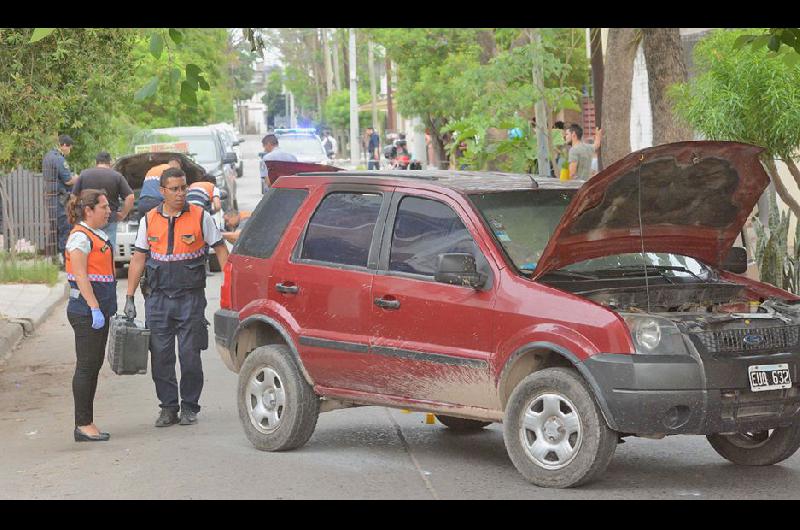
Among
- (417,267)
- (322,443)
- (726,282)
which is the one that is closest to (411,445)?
(322,443)

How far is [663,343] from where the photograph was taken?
7398mm

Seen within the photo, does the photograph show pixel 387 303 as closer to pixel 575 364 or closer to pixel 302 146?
pixel 575 364

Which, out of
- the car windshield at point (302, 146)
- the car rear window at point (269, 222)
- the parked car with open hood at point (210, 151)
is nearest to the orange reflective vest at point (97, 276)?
the car rear window at point (269, 222)

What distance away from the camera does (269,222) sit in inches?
378

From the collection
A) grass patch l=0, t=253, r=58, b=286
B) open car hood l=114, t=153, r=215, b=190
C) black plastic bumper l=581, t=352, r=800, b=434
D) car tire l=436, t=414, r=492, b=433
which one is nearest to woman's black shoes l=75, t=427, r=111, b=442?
car tire l=436, t=414, r=492, b=433

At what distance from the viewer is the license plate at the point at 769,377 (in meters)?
7.53

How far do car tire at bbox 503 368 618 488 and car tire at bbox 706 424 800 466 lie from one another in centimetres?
122

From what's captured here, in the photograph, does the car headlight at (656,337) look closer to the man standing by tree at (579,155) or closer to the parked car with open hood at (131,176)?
the man standing by tree at (579,155)

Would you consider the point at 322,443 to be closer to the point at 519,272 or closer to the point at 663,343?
the point at 519,272

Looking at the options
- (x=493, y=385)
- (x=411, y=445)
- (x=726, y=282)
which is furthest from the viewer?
(x=411, y=445)

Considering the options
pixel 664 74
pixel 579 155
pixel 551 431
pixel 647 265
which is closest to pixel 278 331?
pixel 551 431

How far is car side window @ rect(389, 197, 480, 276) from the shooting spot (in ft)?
27.2

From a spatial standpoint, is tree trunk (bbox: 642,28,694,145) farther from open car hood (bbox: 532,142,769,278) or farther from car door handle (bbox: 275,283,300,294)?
car door handle (bbox: 275,283,300,294)

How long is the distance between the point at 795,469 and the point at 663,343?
1.54 m
